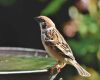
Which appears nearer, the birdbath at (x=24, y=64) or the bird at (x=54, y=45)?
the birdbath at (x=24, y=64)

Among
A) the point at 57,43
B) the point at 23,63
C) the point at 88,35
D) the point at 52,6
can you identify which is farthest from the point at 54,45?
the point at 52,6

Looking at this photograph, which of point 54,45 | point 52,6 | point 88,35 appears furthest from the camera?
point 52,6

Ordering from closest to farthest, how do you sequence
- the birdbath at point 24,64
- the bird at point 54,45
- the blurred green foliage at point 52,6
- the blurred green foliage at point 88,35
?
the birdbath at point 24,64
the bird at point 54,45
the blurred green foliage at point 88,35
the blurred green foliage at point 52,6

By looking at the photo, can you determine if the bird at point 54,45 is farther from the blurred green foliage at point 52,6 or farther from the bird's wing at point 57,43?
the blurred green foliage at point 52,6

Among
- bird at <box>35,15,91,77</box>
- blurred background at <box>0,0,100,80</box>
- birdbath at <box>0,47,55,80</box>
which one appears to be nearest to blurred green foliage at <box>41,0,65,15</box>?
blurred background at <box>0,0,100,80</box>

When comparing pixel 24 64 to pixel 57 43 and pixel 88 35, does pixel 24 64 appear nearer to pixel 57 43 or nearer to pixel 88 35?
pixel 57 43

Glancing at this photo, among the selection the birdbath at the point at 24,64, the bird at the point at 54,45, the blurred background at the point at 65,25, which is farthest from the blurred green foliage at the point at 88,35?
the bird at the point at 54,45

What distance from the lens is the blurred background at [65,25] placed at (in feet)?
12.8

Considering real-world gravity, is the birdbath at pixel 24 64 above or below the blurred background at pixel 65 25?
above

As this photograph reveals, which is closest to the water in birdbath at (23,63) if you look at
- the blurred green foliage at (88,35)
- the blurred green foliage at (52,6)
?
the blurred green foliage at (88,35)

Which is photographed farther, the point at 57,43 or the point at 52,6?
the point at 52,6

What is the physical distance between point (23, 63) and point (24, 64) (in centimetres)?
4

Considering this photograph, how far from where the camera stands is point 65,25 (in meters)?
4.17

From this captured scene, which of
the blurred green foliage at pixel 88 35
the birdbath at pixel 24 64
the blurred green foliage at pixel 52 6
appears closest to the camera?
the birdbath at pixel 24 64
